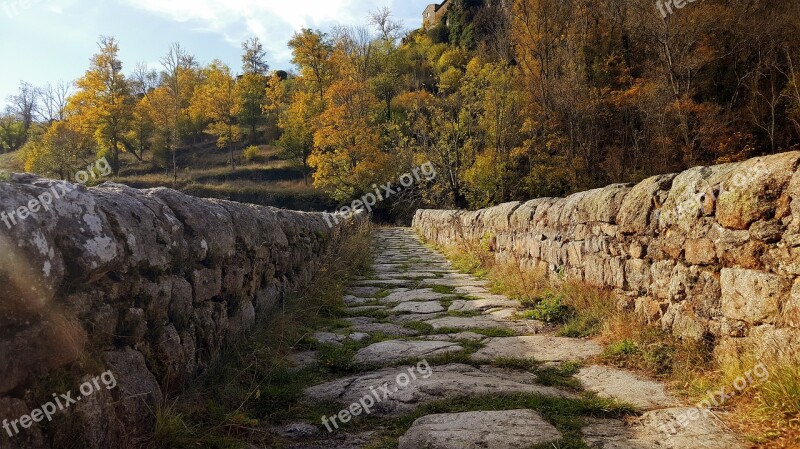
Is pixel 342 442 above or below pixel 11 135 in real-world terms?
below

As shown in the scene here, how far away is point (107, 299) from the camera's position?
6.99 ft

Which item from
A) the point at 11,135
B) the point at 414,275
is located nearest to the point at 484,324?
the point at 414,275

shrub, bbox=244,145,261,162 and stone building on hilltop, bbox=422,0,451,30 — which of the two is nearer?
shrub, bbox=244,145,261,162

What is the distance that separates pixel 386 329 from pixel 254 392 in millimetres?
2042

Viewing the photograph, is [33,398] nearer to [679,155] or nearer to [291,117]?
[679,155]

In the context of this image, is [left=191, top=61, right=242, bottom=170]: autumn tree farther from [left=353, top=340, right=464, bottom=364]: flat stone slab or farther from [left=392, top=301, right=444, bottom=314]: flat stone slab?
[left=353, top=340, right=464, bottom=364]: flat stone slab

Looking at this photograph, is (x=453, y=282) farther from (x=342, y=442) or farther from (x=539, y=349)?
(x=342, y=442)

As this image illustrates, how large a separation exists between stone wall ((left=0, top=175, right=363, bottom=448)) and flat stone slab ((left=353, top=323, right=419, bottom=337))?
1.56 meters

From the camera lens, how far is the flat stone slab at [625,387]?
2.79 m

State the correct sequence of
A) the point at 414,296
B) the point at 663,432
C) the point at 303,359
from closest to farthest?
the point at 663,432 → the point at 303,359 → the point at 414,296

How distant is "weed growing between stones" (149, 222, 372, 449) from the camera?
2314mm

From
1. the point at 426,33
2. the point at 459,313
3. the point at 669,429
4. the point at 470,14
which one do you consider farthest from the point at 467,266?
the point at 426,33

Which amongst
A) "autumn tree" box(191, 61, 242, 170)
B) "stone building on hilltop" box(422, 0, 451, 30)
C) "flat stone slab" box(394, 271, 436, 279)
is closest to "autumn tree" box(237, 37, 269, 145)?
"autumn tree" box(191, 61, 242, 170)

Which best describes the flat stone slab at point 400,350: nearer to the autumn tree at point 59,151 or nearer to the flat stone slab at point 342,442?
the flat stone slab at point 342,442
